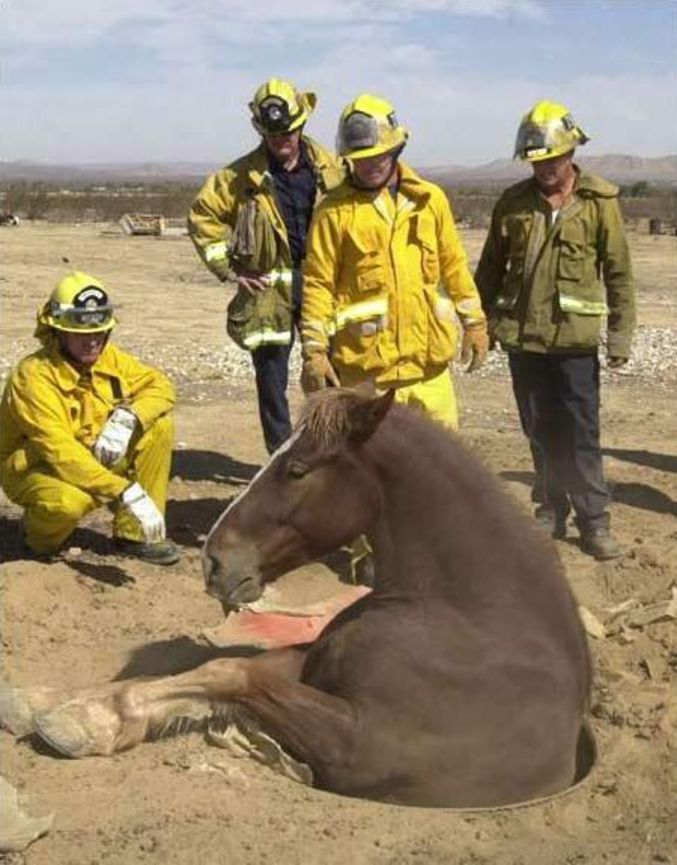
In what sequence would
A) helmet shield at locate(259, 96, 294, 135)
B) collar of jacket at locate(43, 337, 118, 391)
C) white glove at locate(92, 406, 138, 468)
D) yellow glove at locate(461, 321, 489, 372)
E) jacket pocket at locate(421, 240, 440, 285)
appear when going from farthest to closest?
helmet shield at locate(259, 96, 294, 135), white glove at locate(92, 406, 138, 468), collar of jacket at locate(43, 337, 118, 391), yellow glove at locate(461, 321, 489, 372), jacket pocket at locate(421, 240, 440, 285)

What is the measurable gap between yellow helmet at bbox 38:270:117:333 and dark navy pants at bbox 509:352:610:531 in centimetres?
225

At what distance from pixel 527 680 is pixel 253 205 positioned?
158 inches

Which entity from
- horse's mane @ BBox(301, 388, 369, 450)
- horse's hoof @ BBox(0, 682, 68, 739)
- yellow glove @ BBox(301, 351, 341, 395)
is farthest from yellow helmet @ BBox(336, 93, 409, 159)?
horse's hoof @ BBox(0, 682, 68, 739)

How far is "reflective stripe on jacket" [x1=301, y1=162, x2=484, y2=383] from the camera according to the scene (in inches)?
237

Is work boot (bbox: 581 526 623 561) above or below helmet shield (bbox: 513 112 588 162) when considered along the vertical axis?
below

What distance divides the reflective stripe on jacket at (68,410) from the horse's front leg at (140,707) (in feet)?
6.31

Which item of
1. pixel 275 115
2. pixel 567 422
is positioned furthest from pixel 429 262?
pixel 275 115

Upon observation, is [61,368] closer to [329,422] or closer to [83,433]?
[83,433]

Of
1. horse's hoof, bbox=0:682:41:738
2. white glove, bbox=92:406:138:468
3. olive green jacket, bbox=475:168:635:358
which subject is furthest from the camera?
olive green jacket, bbox=475:168:635:358

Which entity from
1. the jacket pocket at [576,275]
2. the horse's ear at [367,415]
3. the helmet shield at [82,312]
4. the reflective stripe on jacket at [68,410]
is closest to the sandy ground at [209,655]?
the reflective stripe on jacket at [68,410]

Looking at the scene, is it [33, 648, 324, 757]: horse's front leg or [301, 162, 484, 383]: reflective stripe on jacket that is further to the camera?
[301, 162, 484, 383]: reflective stripe on jacket

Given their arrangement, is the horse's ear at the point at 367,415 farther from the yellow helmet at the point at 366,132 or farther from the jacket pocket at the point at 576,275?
the jacket pocket at the point at 576,275

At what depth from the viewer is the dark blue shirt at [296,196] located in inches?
297

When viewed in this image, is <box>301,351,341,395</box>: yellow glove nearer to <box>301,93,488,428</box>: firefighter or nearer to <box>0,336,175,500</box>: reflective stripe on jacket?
<box>301,93,488,428</box>: firefighter
